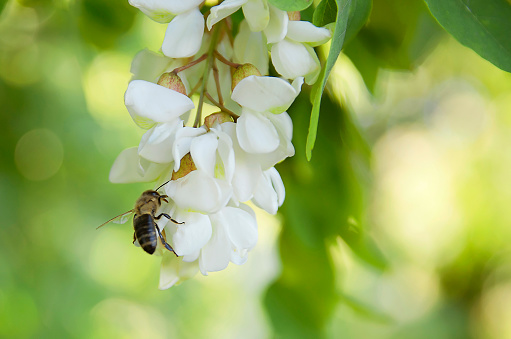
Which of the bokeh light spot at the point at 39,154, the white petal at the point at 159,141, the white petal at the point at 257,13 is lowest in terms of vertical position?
the bokeh light spot at the point at 39,154

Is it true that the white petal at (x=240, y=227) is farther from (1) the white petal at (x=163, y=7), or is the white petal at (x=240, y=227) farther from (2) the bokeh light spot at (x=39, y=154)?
(2) the bokeh light spot at (x=39, y=154)

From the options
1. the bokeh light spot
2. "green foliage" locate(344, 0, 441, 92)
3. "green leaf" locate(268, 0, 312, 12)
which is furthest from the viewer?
the bokeh light spot

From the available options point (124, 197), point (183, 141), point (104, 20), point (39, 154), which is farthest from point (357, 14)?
point (124, 197)

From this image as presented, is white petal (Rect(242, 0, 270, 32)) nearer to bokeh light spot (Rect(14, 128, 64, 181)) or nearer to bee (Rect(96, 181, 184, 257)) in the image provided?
bee (Rect(96, 181, 184, 257))

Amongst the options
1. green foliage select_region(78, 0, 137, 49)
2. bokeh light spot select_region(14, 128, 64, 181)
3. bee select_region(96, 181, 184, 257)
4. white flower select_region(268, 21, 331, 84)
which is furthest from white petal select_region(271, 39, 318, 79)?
bokeh light spot select_region(14, 128, 64, 181)

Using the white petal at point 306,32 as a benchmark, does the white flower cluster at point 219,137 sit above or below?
below

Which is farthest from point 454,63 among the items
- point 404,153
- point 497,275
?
point 497,275

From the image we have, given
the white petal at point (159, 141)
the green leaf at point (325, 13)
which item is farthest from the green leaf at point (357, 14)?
the white petal at point (159, 141)
